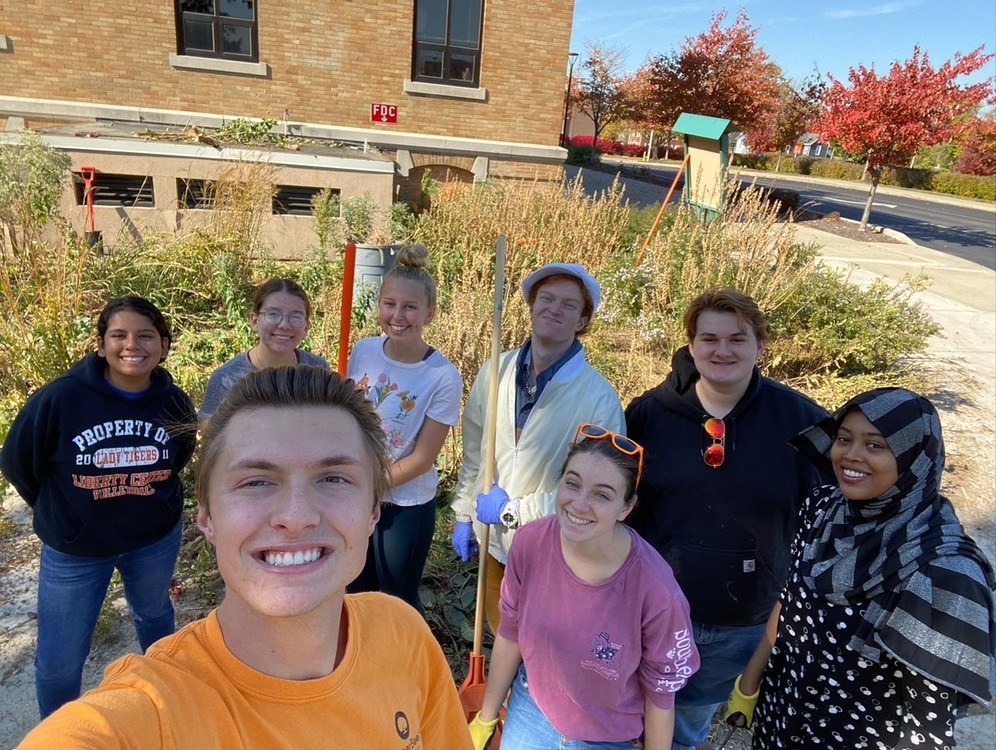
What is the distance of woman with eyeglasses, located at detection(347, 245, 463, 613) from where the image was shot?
2459 mm

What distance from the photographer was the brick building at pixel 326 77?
943 cm

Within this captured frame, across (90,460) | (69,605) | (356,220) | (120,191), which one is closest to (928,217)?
→ (356,220)

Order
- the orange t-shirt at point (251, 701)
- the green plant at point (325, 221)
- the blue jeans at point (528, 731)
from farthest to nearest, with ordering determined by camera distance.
Result: the green plant at point (325, 221), the blue jeans at point (528, 731), the orange t-shirt at point (251, 701)

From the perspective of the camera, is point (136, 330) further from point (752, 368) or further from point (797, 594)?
point (797, 594)

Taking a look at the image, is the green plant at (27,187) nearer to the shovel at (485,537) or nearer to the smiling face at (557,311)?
the shovel at (485,537)

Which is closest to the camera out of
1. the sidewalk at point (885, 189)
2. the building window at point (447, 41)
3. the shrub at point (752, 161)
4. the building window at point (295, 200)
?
the building window at point (295, 200)

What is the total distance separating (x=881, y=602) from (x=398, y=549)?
1706 mm

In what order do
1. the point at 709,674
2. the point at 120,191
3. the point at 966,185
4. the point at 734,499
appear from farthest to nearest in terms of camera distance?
1. the point at 966,185
2. the point at 120,191
3. the point at 709,674
4. the point at 734,499

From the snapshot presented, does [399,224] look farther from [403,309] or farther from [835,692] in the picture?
[835,692]

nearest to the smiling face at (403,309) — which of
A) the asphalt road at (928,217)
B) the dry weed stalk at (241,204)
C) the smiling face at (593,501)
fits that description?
the smiling face at (593,501)

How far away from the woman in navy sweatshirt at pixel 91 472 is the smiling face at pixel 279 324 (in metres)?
0.37

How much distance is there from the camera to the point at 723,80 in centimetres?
1817

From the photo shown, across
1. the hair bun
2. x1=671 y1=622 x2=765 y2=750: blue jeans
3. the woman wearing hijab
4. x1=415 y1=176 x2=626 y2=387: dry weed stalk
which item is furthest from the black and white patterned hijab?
x1=415 y1=176 x2=626 y2=387: dry weed stalk

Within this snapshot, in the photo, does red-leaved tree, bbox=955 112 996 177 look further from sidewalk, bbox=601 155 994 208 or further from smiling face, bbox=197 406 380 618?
smiling face, bbox=197 406 380 618
